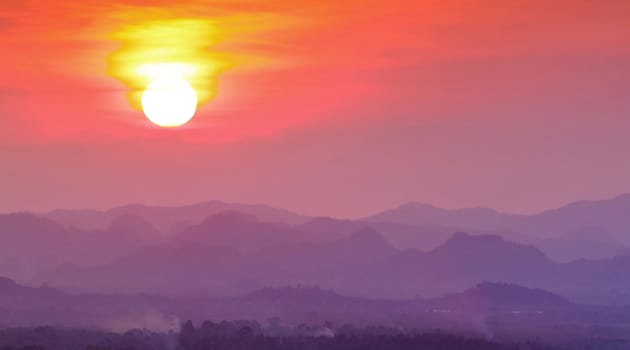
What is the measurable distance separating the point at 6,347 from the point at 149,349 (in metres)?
16.8

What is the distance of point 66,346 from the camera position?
19662 centimetres

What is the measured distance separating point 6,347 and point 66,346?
807 cm

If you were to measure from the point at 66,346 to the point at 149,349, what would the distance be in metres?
9.26

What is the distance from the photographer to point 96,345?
195m

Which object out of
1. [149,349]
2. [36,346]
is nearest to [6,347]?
[36,346]

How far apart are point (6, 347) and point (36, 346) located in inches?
126

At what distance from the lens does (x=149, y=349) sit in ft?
655

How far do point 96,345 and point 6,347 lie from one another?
9.81m

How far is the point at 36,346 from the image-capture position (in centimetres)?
19188

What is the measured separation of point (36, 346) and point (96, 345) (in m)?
6.63

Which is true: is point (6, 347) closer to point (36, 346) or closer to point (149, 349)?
point (36, 346)

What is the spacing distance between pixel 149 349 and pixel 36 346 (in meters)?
13.7
